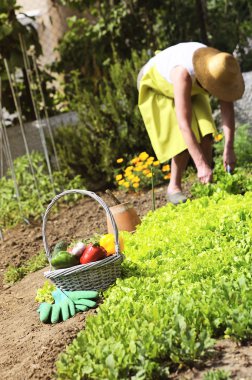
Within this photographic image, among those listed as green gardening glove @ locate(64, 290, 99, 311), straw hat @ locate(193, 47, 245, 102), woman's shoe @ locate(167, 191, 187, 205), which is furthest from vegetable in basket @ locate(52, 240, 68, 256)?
straw hat @ locate(193, 47, 245, 102)

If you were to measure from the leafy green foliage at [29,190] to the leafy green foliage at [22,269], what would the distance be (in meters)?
1.74

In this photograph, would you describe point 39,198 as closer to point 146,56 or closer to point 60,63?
point 146,56

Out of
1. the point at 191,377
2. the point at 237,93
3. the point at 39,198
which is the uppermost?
the point at 237,93

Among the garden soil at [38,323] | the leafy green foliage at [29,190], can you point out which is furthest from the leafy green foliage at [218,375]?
the leafy green foliage at [29,190]

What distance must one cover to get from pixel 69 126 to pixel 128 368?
6.47 m

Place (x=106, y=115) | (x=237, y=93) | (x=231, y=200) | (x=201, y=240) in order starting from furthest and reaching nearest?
(x=106, y=115)
(x=237, y=93)
(x=231, y=200)
(x=201, y=240)

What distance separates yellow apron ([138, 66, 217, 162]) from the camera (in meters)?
6.41

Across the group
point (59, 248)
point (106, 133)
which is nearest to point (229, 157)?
point (59, 248)

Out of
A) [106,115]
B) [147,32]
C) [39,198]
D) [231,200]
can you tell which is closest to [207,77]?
[231,200]

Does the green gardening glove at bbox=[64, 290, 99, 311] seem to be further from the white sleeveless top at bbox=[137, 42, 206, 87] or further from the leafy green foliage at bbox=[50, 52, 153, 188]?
the leafy green foliage at bbox=[50, 52, 153, 188]

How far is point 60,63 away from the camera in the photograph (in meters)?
10.5

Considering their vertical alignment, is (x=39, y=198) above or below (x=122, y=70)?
below

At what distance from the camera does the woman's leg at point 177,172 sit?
21.5ft

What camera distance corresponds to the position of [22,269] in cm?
597
